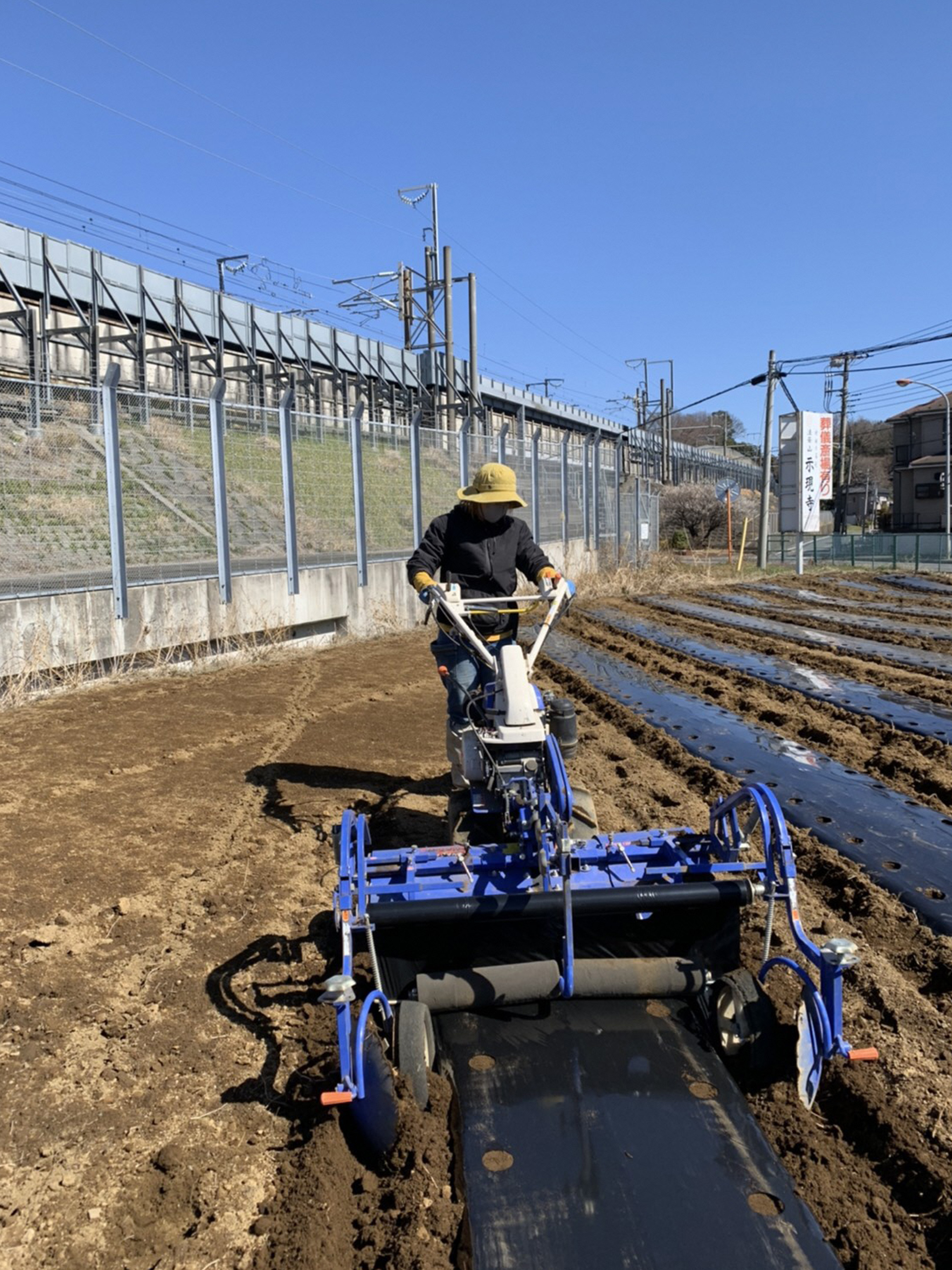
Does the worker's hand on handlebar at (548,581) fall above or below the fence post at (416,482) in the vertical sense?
below

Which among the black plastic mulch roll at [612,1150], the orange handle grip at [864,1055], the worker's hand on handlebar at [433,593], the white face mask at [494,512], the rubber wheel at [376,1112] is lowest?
the black plastic mulch roll at [612,1150]

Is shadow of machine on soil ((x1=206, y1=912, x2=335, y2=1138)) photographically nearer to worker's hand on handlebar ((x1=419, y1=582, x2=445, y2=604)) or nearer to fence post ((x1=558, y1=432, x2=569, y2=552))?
worker's hand on handlebar ((x1=419, y1=582, x2=445, y2=604))

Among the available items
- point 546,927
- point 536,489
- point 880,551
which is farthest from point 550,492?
point 546,927

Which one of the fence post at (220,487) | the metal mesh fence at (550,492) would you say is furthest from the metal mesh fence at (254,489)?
the metal mesh fence at (550,492)

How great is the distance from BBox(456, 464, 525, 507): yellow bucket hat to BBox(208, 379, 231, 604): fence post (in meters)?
6.97

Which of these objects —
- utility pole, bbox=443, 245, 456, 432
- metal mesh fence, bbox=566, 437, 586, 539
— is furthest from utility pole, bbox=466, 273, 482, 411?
metal mesh fence, bbox=566, 437, 586, 539

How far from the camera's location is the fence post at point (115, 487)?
957cm

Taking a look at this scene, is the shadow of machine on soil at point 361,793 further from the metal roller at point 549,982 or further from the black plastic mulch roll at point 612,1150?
the black plastic mulch roll at point 612,1150

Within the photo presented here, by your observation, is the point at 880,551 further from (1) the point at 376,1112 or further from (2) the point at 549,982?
(1) the point at 376,1112

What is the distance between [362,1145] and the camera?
2797 millimetres

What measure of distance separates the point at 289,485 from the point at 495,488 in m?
8.14

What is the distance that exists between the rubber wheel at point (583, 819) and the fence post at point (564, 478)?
56.0 ft

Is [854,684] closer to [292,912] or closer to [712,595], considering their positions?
[292,912]

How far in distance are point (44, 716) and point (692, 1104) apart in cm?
646
